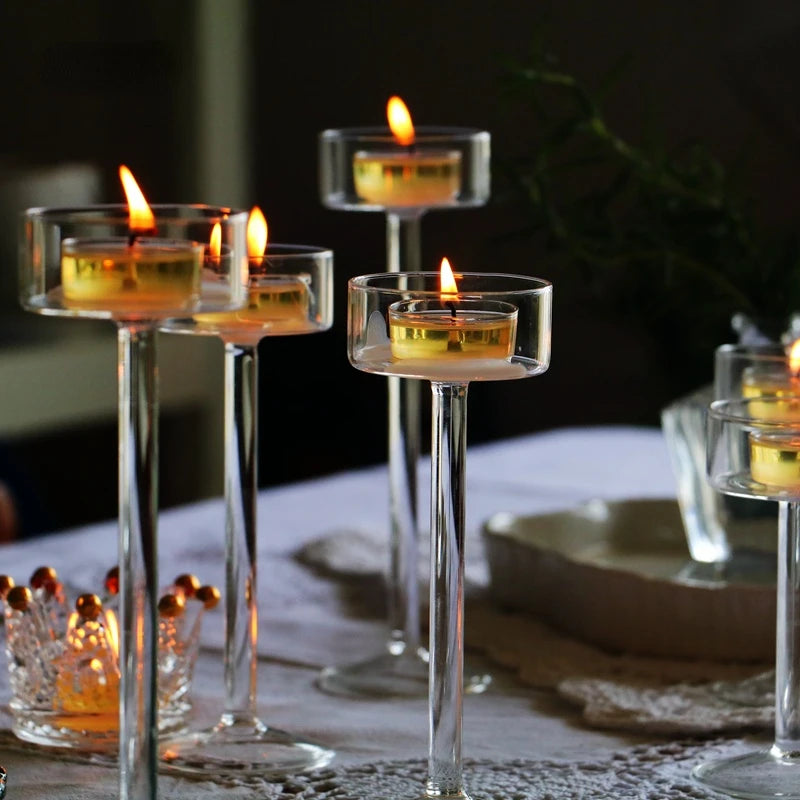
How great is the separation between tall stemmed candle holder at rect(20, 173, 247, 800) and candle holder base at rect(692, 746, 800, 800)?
0.33 metres

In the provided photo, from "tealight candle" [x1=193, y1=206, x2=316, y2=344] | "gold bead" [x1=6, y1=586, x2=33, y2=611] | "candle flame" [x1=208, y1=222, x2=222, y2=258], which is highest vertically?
"candle flame" [x1=208, y1=222, x2=222, y2=258]

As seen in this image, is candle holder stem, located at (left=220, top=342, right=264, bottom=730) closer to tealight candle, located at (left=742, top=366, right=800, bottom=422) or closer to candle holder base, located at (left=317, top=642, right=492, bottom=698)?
candle holder base, located at (left=317, top=642, right=492, bottom=698)

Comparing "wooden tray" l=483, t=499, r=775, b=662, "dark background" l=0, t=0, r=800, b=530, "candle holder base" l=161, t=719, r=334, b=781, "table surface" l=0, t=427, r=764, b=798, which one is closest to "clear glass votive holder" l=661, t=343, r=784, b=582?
"wooden tray" l=483, t=499, r=775, b=662

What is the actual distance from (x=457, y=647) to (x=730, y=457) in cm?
20

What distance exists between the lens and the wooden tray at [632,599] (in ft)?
3.39

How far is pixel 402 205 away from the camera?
3.60ft

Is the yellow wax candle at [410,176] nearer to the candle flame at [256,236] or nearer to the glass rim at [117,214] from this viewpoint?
the candle flame at [256,236]

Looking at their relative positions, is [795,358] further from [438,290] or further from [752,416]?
[438,290]

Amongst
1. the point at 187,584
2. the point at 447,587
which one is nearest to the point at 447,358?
the point at 447,587

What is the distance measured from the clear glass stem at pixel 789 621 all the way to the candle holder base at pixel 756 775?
0.02m

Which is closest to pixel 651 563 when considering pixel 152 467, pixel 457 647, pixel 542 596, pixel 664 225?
pixel 542 596

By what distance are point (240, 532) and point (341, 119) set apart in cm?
276

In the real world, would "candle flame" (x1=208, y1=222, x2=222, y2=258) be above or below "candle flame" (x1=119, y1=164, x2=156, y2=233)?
below

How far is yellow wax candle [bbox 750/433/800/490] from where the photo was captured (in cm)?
80
